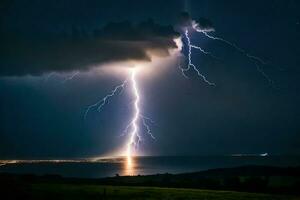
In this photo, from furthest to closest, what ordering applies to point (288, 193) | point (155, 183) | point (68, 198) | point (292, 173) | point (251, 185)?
point (292, 173) → point (155, 183) → point (251, 185) → point (288, 193) → point (68, 198)

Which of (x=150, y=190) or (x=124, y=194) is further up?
(x=150, y=190)

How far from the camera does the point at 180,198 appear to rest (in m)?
44.6

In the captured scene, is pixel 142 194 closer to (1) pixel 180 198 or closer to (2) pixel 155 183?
(1) pixel 180 198

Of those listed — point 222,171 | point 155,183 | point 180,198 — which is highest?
point 222,171

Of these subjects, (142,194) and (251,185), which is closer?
(142,194)

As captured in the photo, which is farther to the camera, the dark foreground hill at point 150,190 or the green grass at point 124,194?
the green grass at point 124,194

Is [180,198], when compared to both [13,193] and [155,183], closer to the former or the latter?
[13,193]

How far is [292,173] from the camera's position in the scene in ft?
270

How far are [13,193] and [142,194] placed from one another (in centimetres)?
1206

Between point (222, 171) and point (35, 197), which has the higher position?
point (222, 171)

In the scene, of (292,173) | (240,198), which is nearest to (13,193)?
(240,198)

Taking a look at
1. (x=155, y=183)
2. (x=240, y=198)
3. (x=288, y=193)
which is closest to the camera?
(x=240, y=198)

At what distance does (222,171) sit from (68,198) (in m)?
64.6

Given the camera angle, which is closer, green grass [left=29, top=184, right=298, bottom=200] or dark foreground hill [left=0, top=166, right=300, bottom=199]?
dark foreground hill [left=0, top=166, right=300, bottom=199]
